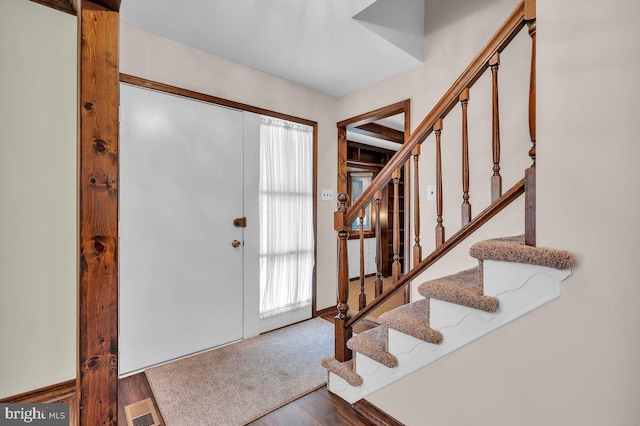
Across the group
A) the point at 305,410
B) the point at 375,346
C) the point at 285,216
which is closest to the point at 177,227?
the point at 285,216

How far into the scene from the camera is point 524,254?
1.11 meters

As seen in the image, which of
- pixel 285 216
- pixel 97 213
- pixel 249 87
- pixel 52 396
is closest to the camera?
pixel 97 213

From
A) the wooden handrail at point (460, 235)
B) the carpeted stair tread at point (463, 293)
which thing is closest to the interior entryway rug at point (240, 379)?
the wooden handrail at point (460, 235)

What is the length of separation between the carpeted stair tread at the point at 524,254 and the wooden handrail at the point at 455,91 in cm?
62

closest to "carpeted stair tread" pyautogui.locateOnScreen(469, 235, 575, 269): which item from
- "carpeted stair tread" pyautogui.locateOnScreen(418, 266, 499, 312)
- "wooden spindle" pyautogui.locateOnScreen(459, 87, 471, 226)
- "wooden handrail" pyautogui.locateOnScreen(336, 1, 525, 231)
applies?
"carpeted stair tread" pyautogui.locateOnScreen(418, 266, 499, 312)

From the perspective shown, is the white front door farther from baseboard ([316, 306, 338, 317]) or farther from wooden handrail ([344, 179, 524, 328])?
wooden handrail ([344, 179, 524, 328])

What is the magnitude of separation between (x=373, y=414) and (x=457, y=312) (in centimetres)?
81

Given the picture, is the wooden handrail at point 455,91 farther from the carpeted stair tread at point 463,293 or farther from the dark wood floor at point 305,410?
the dark wood floor at point 305,410

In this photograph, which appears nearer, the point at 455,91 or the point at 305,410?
the point at 455,91

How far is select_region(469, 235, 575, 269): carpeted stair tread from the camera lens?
40.4 inches

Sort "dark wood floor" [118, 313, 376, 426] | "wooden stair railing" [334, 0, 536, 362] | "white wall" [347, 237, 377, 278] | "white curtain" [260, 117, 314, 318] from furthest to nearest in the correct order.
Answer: "white wall" [347, 237, 377, 278] < "white curtain" [260, 117, 314, 318] < "dark wood floor" [118, 313, 376, 426] < "wooden stair railing" [334, 0, 536, 362]

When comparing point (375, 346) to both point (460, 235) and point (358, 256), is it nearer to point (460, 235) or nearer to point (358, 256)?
point (460, 235)

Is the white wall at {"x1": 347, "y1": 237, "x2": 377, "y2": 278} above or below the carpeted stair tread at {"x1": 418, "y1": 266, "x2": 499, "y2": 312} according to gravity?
below

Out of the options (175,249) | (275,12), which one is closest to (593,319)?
(275,12)
